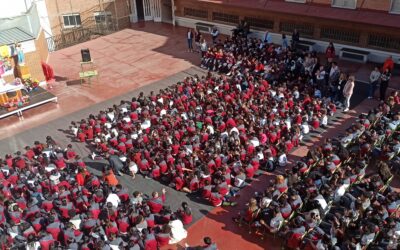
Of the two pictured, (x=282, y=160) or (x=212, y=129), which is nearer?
(x=282, y=160)

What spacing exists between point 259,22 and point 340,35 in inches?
224

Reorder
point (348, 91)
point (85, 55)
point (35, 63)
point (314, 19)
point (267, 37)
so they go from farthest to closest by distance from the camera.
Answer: point (267, 37)
point (314, 19)
point (85, 55)
point (35, 63)
point (348, 91)

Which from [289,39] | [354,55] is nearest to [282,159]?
[354,55]

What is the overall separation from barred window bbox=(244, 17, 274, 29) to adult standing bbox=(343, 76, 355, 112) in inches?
393

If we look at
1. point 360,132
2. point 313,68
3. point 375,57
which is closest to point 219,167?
point 360,132

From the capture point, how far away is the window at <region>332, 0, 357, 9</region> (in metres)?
22.7

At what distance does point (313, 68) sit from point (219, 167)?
929 cm

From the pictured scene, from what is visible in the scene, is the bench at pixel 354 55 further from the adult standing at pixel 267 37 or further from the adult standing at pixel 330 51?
the adult standing at pixel 267 37

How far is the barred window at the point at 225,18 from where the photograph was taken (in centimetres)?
2807

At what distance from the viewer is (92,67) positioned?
2469 centimetres

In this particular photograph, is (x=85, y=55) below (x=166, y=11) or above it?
below

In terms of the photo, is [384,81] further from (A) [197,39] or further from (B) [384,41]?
(A) [197,39]

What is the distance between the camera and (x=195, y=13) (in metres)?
30.4

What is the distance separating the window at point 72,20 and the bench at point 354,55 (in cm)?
1967
